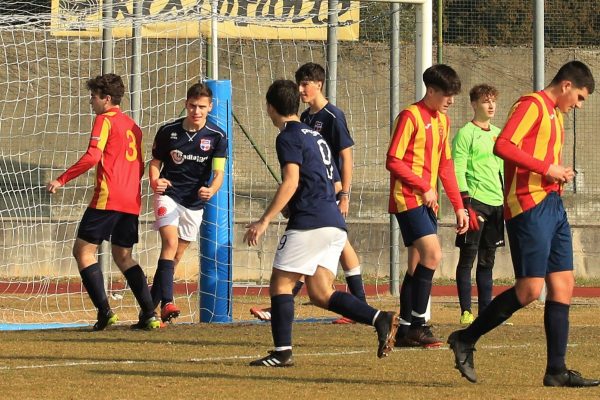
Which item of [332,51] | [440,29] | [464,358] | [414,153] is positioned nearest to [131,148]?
[414,153]

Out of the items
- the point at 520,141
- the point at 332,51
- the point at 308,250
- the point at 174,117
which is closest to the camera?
the point at 520,141

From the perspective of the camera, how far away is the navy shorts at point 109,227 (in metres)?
10.9

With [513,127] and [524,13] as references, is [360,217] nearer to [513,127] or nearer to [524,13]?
[524,13]

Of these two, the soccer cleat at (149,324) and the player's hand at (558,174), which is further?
the soccer cleat at (149,324)

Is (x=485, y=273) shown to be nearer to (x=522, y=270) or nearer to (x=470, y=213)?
(x=470, y=213)

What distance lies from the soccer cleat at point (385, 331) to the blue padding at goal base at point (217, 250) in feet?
14.3

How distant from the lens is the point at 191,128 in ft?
37.0

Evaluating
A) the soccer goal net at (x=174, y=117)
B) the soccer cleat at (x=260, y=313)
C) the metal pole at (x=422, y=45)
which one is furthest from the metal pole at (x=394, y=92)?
the soccer cleat at (x=260, y=313)

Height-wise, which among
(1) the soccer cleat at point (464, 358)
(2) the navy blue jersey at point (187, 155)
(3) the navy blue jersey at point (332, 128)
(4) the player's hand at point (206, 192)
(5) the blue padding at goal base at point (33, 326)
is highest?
(3) the navy blue jersey at point (332, 128)

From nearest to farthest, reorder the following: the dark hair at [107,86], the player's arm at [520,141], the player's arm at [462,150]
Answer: the player's arm at [520,141] < the dark hair at [107,86] < the player's arm at [462,150]

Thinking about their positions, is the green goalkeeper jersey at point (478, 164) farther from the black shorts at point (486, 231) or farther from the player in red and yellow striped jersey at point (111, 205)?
the player in red and yellow striped jersey at point (111, 205)

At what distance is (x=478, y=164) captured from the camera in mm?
11945

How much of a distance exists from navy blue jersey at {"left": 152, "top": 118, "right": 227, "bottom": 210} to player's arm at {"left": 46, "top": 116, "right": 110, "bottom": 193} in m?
0.54

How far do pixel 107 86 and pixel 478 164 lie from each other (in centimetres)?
332
